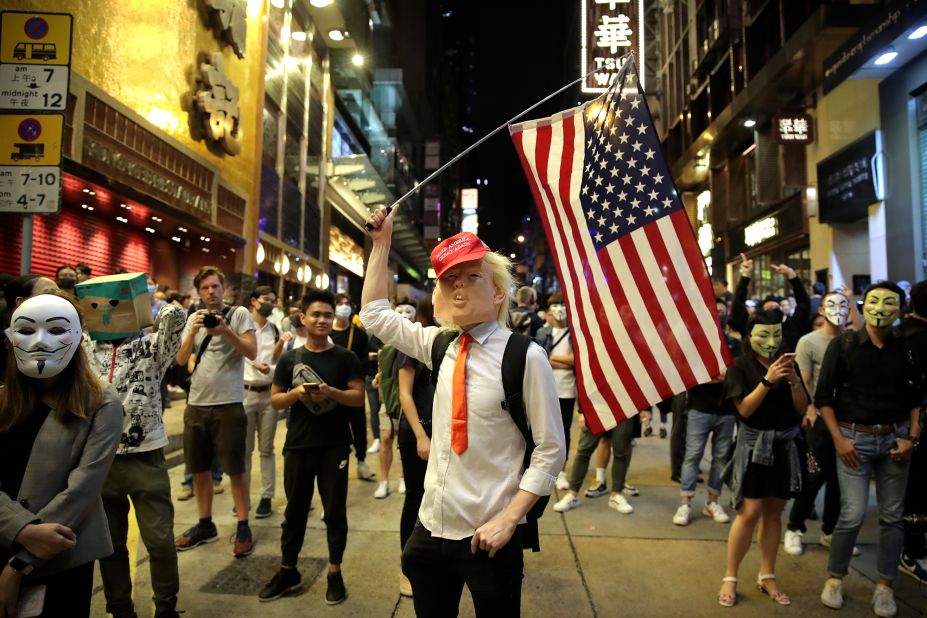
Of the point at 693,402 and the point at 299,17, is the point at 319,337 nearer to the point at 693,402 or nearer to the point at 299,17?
the point at 693,402

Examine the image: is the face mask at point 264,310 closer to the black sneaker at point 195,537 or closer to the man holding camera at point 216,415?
the man holding camera at point 216,415

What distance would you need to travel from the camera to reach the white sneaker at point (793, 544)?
4836 millimetres

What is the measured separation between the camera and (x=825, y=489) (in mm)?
5039

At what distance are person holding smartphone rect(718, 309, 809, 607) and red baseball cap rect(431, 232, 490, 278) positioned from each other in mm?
2486

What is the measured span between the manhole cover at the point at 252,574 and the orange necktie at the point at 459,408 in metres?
2.59

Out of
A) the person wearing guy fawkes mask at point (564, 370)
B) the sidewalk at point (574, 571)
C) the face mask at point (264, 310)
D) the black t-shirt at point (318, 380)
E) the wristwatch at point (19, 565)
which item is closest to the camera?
the wristwatch at point (19, 565)

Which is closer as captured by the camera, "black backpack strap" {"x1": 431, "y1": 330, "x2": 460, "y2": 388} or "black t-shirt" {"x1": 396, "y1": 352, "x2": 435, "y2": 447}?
"black backpack strap" {"x1": 431, "y1": 330, "x2": 460, "y2": 388}

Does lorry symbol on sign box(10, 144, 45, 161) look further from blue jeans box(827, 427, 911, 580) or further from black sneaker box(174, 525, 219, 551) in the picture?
blue jeans box(827, 427, 911, 580)

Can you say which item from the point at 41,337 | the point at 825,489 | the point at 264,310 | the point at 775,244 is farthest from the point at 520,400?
the point at 775,244

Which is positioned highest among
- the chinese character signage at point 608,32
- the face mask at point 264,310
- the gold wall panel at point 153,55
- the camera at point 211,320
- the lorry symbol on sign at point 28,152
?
the chinese character signage at point 608,32

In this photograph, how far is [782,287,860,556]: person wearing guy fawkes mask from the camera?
4906mm

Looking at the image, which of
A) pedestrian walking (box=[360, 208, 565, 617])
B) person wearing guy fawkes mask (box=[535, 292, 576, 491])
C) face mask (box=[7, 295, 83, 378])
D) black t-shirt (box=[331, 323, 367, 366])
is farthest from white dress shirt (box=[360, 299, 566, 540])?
black t-shirt (box=[331, 323, 367, 366])

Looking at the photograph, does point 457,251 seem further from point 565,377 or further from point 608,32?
point 608,32

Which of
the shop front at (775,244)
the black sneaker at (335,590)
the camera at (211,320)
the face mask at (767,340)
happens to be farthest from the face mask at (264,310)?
the shop front at (775,244)
